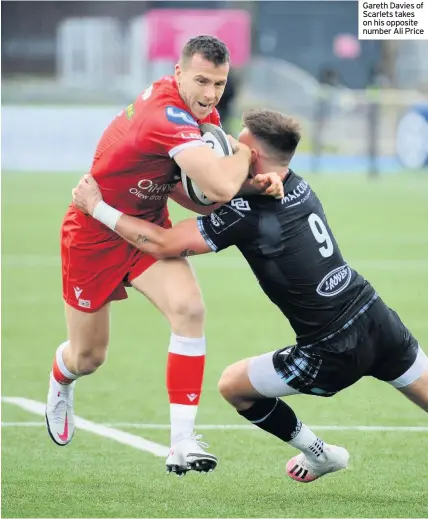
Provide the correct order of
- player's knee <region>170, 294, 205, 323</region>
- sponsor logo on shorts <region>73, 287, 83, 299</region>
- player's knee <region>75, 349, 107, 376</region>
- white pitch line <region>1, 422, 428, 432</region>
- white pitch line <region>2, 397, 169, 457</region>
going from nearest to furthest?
1. player's knee <region>170, 294, 205, 323</region>
2. sponsor logo on shorts <region>73, 287, 83, 299</region>
3. player's knee <region>75, 349, 107, 376</region>
4. white pitch line <region>2, 397, 169, 457</region>
5. white pitch line <region>1, 422, 428, 432</region>

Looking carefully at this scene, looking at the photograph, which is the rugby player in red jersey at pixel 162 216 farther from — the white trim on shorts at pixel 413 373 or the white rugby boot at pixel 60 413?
the white trim on shorts at pixel 413 373

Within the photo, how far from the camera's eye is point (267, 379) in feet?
22.4

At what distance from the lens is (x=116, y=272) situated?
24.1 ft

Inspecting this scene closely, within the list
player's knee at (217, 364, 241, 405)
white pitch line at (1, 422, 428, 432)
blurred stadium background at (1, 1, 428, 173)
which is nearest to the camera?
player's knee at (217, 364, 241, 405)

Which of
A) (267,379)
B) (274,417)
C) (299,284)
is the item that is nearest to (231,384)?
(267,379)

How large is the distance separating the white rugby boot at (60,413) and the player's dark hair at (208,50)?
2.40 metres

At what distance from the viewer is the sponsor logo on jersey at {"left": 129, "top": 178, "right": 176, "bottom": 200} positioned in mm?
7121

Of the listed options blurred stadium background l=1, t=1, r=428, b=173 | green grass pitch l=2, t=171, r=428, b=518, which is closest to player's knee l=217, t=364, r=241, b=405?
green grass pitch l=2, t=171, r=428, b=518

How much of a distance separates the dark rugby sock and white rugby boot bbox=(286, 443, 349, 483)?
0.62ft

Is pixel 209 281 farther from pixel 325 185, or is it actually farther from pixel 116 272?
pixel 325 185

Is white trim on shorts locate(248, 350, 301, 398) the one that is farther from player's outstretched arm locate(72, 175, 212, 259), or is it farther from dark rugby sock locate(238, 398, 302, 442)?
Result: player's outstretched arm locate(72, 175, 212, 259)

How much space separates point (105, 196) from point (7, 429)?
2.15 metres

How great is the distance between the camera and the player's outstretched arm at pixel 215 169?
6512 millimetres

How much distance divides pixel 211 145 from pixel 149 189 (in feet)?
1.70
